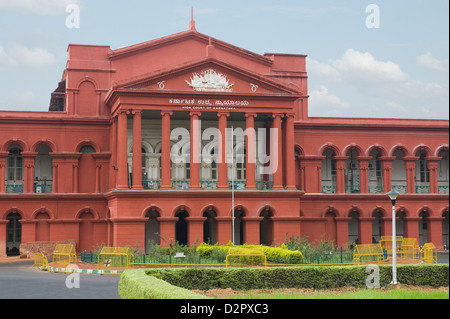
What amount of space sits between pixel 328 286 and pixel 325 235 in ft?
71.5

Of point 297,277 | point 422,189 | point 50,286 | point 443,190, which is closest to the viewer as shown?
point 297,277

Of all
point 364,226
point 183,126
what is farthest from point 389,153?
point 183,126

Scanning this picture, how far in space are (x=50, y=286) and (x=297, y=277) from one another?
30.6ft

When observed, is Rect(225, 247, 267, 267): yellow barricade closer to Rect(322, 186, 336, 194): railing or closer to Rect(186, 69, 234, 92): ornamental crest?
Rect(186, 69, 234, 92): ornamental crest

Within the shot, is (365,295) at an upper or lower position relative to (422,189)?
lower

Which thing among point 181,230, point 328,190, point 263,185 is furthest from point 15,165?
point 328,190

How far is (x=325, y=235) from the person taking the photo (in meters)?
44.2

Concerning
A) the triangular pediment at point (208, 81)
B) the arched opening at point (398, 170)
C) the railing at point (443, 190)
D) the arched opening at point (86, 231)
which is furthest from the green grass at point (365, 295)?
the railing at point (443, 190)

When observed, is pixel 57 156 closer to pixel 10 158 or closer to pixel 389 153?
pixel 10 158

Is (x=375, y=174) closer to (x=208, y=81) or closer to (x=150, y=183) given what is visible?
(x=208, y=81)

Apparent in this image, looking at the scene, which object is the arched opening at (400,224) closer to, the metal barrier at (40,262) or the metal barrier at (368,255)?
the metal barrier at (368,255)

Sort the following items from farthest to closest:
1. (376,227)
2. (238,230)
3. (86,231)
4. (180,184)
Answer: (376,227) → (238,230) → (86,231) → (180,184)

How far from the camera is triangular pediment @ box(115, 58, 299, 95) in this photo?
126ft

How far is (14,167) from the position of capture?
42000mm
